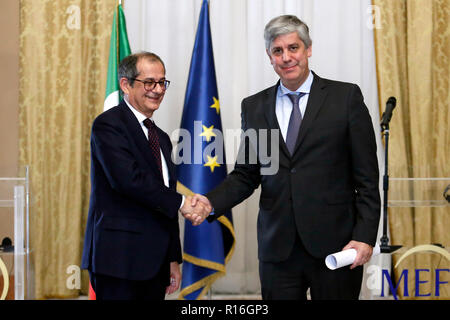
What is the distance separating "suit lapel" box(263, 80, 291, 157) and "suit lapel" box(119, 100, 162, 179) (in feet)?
1.90

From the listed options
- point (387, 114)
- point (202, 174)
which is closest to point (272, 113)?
point (387, 114)

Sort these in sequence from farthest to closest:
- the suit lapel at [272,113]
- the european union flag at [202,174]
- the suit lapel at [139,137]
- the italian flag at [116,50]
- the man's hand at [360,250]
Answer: the italian flag at [116,50]
the european union flag at [202,174]
the suit lapel at [139,137]
the suit lapel at [272,113]
the man's hand at [360,250]

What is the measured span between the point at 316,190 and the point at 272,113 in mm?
390

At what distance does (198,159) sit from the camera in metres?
3.72

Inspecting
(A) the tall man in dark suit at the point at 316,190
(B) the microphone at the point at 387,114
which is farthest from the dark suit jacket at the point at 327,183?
(B) the microphone at the point at 387,114

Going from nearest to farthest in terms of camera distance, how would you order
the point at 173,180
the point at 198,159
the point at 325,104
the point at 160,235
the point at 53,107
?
the point at 325,104 → the point at 160,235 → the point at 173,180 → the point at 198,159 → the point at 53,107

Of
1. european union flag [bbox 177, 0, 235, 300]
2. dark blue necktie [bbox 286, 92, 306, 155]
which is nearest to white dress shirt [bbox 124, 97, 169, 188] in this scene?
dark blue necktie [bbox 286, 92, 306, 155]

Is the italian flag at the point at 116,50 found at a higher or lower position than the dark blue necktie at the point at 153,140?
higher

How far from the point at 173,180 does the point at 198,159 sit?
48.0 inches

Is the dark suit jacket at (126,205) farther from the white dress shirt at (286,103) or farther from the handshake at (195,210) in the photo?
the white dress shirt at (286,103)

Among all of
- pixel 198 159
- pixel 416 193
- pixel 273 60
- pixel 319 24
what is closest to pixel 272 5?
pixel 319 24

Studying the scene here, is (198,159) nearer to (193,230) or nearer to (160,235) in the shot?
(193,230)

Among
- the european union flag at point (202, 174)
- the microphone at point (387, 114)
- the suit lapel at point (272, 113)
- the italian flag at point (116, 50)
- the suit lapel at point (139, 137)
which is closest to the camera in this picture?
the suit lapel at point (272, 113)

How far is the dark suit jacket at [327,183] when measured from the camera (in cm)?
205
